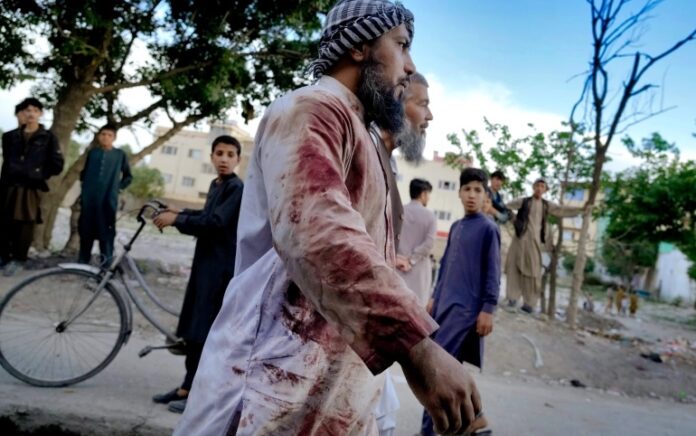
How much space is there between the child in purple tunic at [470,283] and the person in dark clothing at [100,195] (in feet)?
15.0

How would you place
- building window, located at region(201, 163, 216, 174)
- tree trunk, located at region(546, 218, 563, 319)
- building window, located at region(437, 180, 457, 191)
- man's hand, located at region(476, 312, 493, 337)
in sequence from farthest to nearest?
building window, located at region(201, 163, 216, 174), building window, located at region(437, 180, 457, 191), tree trunk, located at region(546, 218, 563, 319), man's hand, located at region(476, 312, 493, 337)

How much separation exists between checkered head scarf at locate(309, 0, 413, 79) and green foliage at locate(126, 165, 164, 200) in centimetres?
4199

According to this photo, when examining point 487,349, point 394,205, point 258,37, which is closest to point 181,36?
point 258,37

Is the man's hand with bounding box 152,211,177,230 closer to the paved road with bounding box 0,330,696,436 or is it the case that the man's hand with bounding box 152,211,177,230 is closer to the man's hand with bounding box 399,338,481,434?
the paved road with bounding box 0,330,696,436

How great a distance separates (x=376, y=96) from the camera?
1281 mm

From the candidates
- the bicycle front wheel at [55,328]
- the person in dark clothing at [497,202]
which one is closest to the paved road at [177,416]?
the bicycle front wheel at [55,328]

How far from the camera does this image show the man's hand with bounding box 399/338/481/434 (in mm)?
842

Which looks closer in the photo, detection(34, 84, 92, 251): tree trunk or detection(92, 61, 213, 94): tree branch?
detection(92, 61, 213, 94): tree branch

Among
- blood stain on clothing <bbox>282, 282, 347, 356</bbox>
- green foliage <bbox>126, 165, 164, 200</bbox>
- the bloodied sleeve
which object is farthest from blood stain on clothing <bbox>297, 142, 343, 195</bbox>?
green foliage <bbox>126, 165, 164, 200</bbox>

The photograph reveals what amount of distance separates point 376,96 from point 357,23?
19 cm

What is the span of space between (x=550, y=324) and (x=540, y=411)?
4.14 meters

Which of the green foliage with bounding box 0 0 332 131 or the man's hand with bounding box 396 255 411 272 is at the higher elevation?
the green foliage with bounding box 0 0 332 131

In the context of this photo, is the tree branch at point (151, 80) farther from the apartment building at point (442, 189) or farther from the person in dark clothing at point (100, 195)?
the apartment building at point (442, 189)

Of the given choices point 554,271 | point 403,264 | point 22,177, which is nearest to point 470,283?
point 403,264
